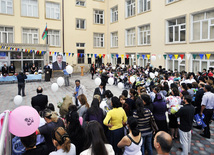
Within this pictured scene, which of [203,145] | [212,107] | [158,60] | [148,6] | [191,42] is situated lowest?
[203,145]

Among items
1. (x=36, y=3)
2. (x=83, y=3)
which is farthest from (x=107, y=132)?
(x=83, y=3)

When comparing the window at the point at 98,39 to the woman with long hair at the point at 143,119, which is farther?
the window at the point at 98,39

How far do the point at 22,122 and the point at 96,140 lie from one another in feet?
4.08

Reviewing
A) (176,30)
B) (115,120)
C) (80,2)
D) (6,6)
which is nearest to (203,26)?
(176,30)

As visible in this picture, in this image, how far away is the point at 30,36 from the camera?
75.0ft

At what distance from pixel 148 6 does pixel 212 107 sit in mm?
17465

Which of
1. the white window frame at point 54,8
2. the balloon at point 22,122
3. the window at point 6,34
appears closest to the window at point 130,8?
the white window frame at point 54,8

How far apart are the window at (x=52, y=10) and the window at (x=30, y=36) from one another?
2.96 meters

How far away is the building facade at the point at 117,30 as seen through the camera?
15398 millimetres

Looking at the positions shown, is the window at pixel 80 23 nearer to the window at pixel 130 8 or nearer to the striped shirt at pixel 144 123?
the window at pixel 130 8

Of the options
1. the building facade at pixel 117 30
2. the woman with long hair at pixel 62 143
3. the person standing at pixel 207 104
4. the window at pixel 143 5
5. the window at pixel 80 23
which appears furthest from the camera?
the window at pixel 80 23

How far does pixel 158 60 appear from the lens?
62.0 ft

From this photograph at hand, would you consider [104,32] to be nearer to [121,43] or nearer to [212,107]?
[121,43]

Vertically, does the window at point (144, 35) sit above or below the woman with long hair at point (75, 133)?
above
